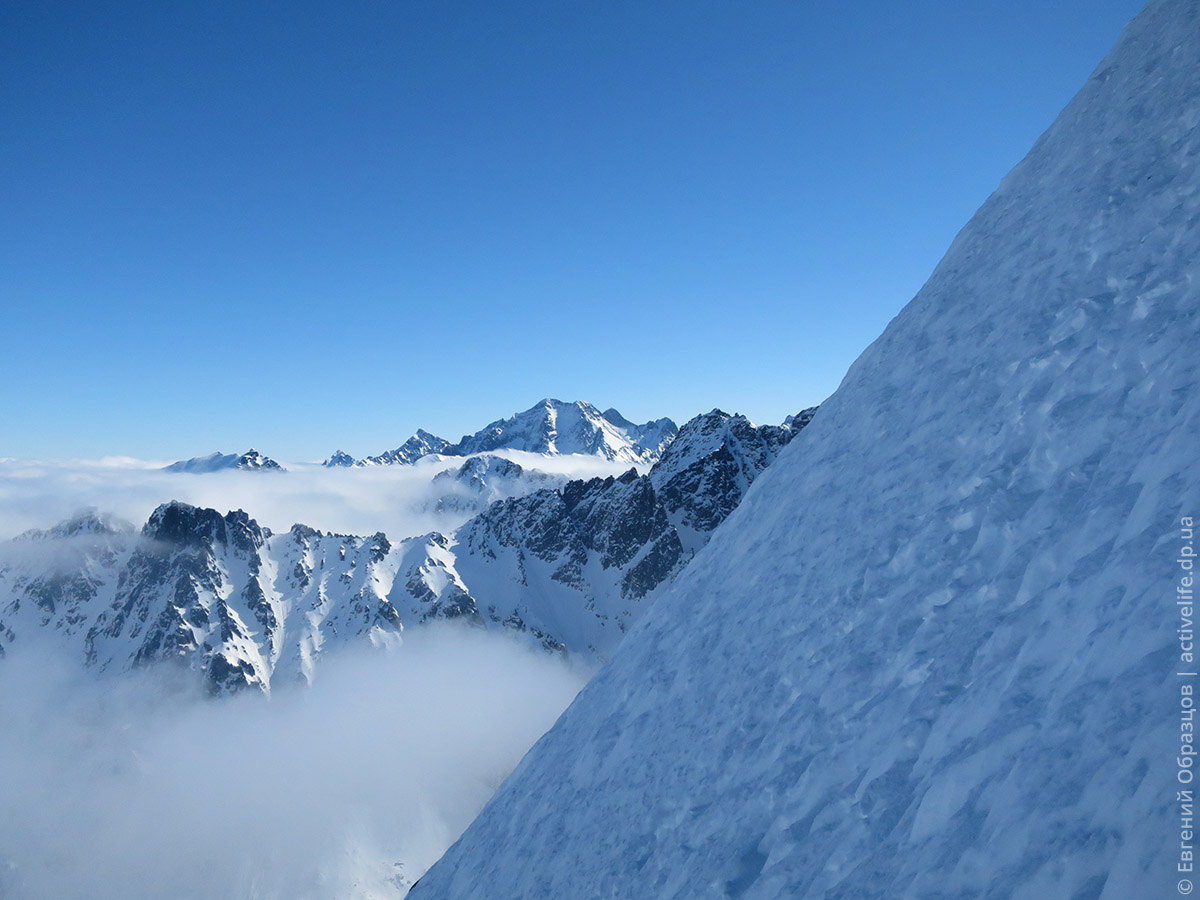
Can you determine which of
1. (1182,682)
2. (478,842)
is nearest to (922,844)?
(1182,682)

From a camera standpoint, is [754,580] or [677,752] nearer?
[677,752]

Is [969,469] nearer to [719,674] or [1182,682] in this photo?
[1182,682]

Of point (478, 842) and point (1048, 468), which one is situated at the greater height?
point (1048, 468)

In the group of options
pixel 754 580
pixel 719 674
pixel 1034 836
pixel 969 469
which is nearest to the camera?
pixel 1034 836

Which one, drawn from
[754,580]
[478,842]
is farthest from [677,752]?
[478,842]

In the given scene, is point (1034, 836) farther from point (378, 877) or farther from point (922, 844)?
point (378, 877)

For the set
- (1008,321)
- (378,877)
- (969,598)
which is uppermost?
(1008,321)

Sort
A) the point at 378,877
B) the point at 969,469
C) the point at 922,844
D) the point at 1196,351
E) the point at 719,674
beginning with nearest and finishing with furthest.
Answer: the point at 922,844 < the point at 1196,351 < the point at 969,469 < the point at 719,674 < the point at 378,877
